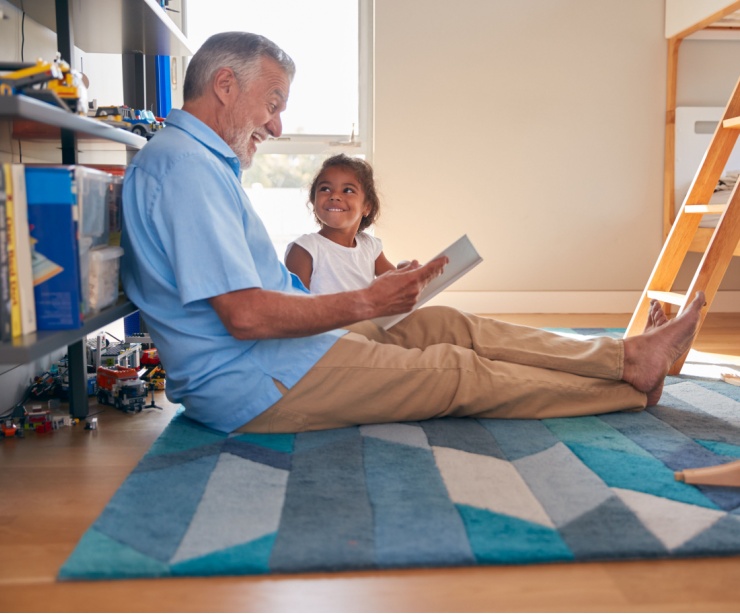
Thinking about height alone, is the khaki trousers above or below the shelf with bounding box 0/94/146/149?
below

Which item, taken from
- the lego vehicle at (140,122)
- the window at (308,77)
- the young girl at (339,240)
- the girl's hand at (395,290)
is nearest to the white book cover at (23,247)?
the girl's hand at (395,290)

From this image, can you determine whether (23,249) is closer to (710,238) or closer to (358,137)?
(710,238)

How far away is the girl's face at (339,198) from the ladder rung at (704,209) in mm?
986

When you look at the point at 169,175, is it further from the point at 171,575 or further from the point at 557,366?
the point at 557,366

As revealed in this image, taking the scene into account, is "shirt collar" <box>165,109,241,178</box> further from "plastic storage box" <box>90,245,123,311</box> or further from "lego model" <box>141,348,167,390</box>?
"lego model" <box>141,348,167,390</box>

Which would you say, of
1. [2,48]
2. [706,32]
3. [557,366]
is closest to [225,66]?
[2,48]

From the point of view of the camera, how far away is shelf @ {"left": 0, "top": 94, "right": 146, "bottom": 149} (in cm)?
95

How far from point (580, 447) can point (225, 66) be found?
3.05 ft

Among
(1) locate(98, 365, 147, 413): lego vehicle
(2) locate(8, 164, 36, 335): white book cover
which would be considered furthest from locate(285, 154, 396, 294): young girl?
(2) locate(8, 164, 36, 335): white book cover

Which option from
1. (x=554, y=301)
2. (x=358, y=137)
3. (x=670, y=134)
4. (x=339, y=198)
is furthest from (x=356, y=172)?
(x=670, y=134)

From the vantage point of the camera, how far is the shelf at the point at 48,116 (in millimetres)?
948

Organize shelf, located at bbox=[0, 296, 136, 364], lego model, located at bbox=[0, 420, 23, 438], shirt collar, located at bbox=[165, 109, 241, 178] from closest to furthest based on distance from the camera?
1. shelf, located at bbox=[0, 296, 136, 364]
2. shirt collar, located at bbox=[165, 109, 241, 178]
3. lego model, located at bbox=[0, 420, 23, 438]

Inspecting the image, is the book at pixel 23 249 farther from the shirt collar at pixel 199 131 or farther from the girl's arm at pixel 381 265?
the girl's arm at pixel 381 265

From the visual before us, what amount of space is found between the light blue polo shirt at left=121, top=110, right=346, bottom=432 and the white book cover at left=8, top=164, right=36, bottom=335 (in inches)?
9.2
